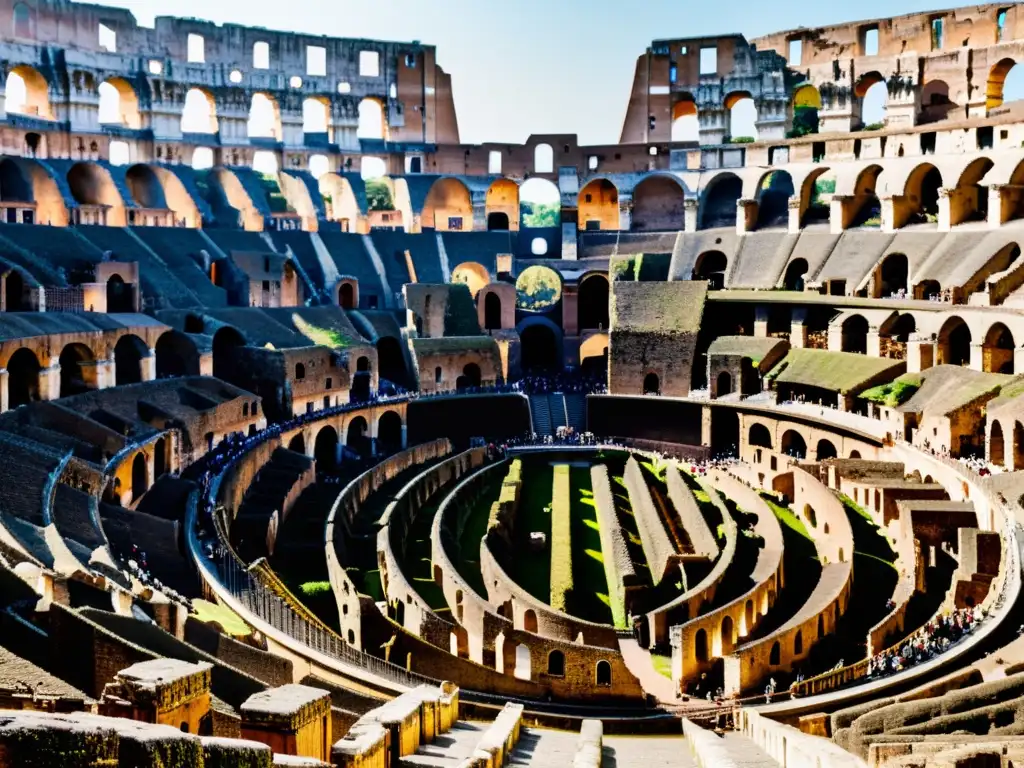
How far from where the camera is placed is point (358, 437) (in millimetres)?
39312

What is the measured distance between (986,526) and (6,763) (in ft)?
73.0

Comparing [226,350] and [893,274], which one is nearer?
[226,350]

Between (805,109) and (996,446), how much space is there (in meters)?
29.9

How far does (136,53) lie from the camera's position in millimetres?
48812

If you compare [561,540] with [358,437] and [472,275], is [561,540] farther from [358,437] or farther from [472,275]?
[472,275]

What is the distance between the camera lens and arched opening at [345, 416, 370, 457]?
38.8 m

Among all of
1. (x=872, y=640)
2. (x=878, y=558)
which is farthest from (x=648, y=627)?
(x=878, y=558)

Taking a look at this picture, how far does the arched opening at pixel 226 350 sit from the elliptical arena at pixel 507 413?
8.2 inches

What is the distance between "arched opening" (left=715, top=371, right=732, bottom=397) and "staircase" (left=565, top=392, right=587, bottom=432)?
17.5ft

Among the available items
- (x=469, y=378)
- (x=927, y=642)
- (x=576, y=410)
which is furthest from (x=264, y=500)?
(x=927, y=642)

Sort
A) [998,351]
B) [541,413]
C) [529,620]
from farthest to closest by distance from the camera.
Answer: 1. [541,413]
2. [998,351]
3. [529,620]

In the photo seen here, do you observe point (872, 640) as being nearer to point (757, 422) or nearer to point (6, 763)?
point (6, 763)

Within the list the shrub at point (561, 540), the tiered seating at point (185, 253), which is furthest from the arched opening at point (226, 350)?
Answer: the shrub at point (561, 540)

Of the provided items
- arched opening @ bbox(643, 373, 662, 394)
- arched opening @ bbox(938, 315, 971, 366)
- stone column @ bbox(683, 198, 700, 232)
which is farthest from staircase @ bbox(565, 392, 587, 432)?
arched opening @ bbox(938, 315, 971, 366)
